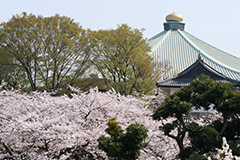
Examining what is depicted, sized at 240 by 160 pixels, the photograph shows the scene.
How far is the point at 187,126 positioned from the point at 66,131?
3104 millimetres

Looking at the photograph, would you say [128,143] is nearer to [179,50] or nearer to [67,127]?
[67,127]

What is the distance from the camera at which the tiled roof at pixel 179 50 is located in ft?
113

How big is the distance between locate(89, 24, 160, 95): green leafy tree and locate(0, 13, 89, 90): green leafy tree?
158cm

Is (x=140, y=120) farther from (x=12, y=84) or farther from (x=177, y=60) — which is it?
(x=177, y=60)

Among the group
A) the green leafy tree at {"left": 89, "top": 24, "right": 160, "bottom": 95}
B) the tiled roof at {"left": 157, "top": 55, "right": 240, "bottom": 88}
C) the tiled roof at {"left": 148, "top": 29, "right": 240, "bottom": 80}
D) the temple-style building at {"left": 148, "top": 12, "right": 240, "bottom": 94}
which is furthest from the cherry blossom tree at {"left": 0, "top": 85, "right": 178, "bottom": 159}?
the tiled roof at {"left": 148, "top": 29, "right": 240, "bottom": 80}

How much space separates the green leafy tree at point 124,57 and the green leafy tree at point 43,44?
1578mm

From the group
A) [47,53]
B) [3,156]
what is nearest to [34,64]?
[47,53]

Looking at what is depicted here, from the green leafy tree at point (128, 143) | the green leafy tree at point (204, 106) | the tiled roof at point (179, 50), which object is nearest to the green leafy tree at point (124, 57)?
the tiled roof at point (179, 50)

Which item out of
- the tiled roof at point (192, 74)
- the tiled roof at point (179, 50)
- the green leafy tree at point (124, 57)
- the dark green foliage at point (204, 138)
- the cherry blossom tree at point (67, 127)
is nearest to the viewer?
the dark green foliage at point (204, 138)

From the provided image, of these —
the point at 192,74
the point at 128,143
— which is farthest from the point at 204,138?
the point at 192,74

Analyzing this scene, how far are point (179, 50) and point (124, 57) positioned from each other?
1799cm

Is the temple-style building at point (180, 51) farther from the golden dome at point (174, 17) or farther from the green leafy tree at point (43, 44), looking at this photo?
the green leafy tree at point (43, 44)

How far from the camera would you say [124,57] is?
69.4 feet

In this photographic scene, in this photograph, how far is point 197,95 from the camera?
7043 mm
